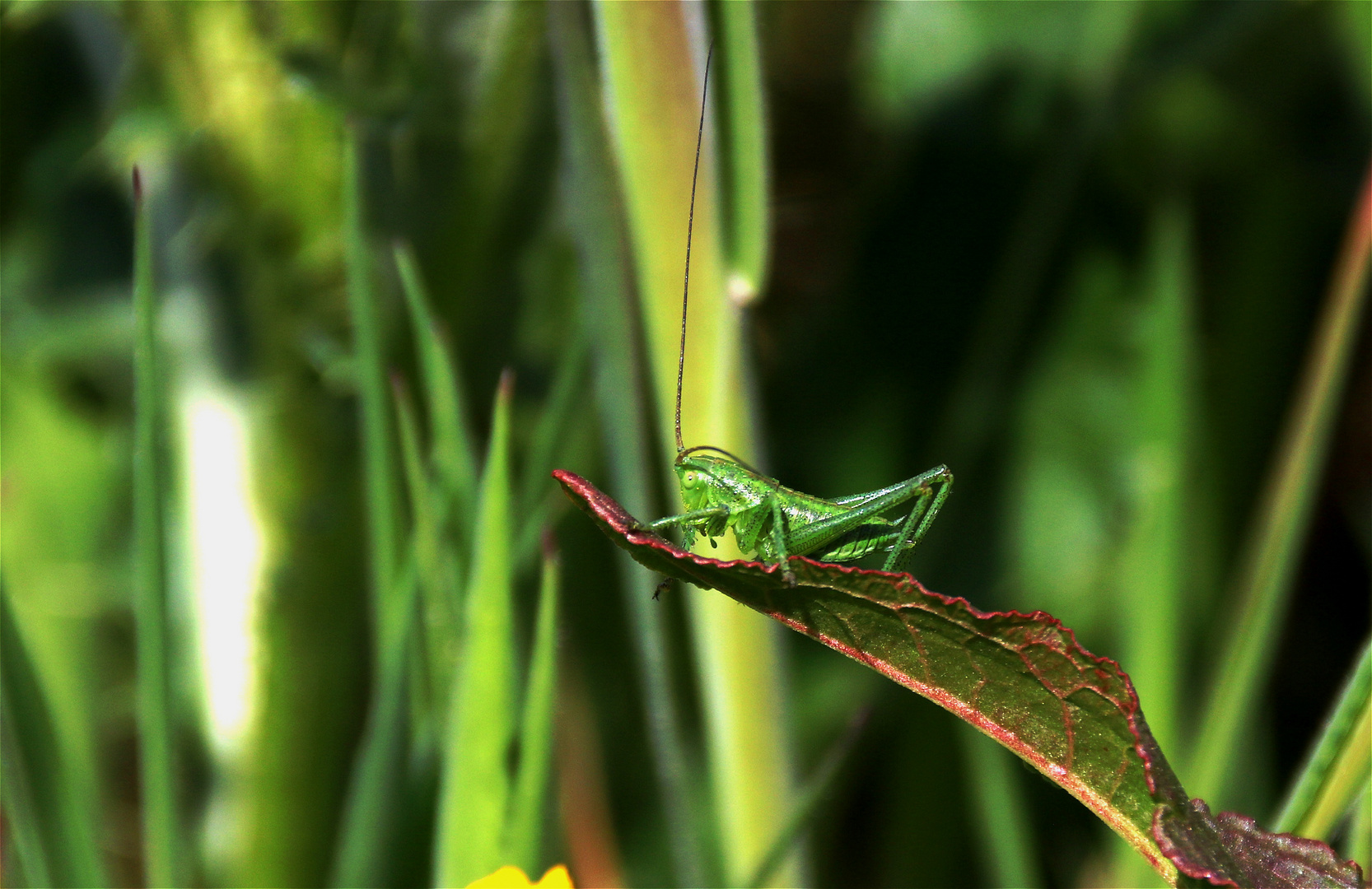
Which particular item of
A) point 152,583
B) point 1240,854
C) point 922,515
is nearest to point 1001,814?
point 922,515

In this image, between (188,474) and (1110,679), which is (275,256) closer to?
(188,474)

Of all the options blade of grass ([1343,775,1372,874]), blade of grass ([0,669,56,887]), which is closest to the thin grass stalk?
blade of grass ([0,669,56,887])

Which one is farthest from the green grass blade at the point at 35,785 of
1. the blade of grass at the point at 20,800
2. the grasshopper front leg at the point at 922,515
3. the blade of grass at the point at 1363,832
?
the blade of grass at the point at 1363,832

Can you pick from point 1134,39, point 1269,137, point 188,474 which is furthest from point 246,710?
point 1269,137

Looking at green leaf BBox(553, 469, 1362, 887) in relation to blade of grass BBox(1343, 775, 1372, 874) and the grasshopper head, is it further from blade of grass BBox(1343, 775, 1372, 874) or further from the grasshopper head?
the grasshopper head

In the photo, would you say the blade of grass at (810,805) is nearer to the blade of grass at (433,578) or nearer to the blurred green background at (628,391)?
the blurred green background at (628,391)

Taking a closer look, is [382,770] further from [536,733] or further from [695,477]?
[695,477]

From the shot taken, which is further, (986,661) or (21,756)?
(21,756)
